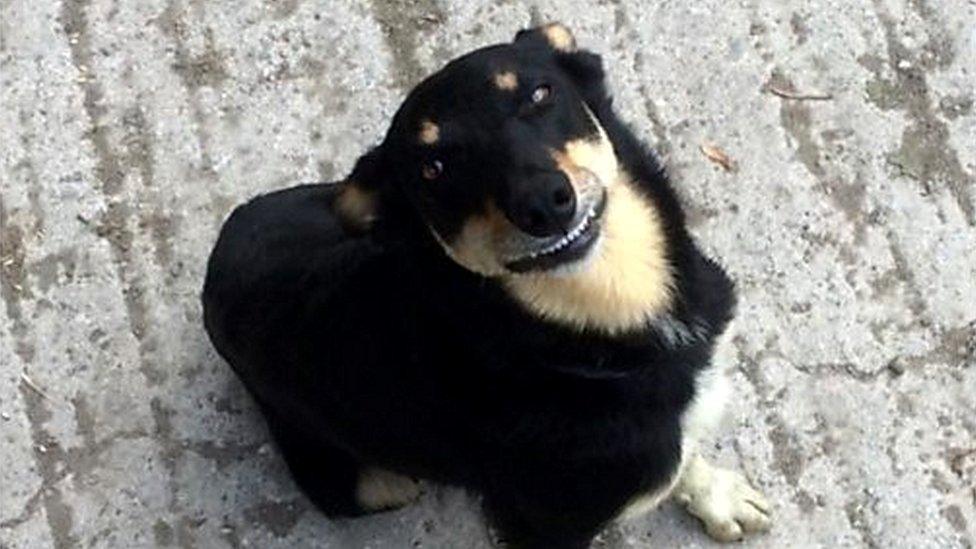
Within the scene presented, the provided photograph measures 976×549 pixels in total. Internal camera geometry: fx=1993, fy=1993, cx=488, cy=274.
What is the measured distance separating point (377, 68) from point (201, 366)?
0.78m

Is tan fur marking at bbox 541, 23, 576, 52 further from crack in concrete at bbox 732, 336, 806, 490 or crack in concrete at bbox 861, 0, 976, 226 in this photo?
crack in concrete at bbox 861, 0, 976, 226

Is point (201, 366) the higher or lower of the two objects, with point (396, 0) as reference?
lower

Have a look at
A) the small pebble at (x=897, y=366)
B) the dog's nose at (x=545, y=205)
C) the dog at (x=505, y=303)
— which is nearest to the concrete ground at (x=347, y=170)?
the small pebble at (x=897, y=366)

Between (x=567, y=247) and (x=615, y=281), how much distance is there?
0.48 ft

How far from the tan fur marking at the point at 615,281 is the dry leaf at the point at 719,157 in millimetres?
1023

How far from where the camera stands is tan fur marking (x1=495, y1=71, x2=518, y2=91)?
3.10 metres

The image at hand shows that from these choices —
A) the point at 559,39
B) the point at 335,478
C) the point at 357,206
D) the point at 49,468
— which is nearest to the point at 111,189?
the point at 49,468

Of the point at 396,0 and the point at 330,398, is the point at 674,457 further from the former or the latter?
the point at 396,0

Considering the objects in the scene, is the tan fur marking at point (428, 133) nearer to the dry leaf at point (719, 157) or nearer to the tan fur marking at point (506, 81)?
the tan fur marking at point (506, 81)

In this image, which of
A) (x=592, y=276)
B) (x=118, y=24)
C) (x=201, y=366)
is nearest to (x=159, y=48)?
(x=118, y=24)

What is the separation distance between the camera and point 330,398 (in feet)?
11.6

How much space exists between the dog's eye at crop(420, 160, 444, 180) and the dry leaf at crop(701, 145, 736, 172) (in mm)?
1273

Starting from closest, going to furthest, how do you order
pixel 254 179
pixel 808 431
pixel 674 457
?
pixel 674 457 < pixel 808 431 < pixel 254 179

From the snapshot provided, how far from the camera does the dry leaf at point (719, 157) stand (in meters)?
4.25
